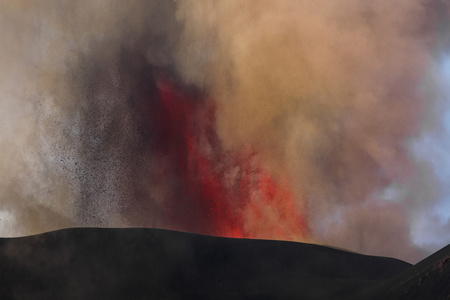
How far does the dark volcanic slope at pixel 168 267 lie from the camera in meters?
32.9

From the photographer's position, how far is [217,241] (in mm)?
38094

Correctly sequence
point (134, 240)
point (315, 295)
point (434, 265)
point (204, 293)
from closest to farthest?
point (434, 265) < point (315, 295) < point (204, 293) < point (134, 240)

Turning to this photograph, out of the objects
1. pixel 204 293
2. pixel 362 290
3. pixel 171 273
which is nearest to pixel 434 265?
pixel 362 290

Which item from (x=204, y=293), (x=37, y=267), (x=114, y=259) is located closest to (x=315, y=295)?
(x=204, y=293)

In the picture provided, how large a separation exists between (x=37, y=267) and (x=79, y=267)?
262cm

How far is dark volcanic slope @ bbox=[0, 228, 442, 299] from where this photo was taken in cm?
3291

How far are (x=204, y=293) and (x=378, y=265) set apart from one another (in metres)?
13.9

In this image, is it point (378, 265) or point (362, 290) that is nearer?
point (362, 290)

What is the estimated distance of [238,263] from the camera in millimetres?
36562

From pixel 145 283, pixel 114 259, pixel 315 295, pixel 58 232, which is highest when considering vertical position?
pixel 58 232

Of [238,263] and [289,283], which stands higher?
[238,263]

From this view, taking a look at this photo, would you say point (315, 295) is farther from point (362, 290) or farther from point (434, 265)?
point (434, 265)

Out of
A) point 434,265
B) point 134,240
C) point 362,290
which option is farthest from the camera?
point 134,240

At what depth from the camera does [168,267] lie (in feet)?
116
